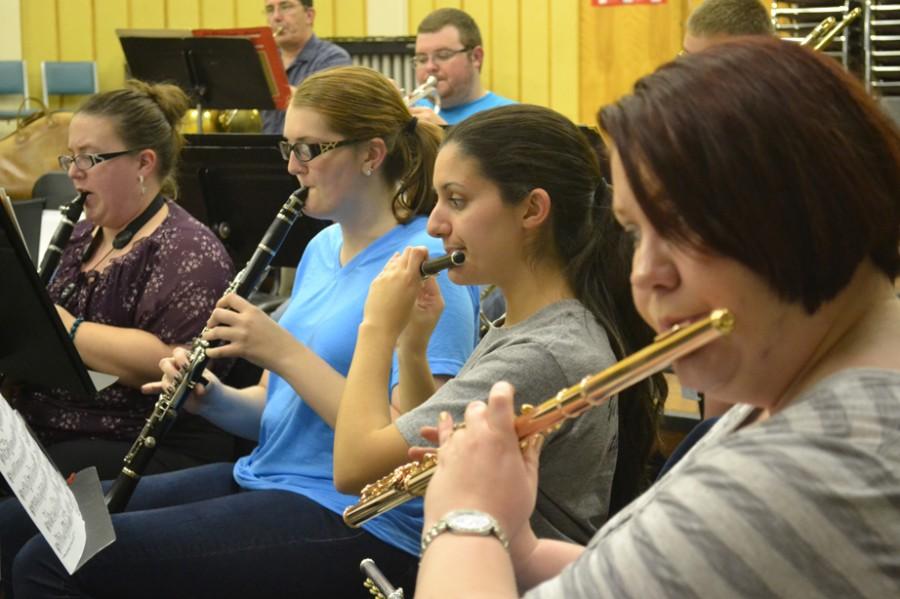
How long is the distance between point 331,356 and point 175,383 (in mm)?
339

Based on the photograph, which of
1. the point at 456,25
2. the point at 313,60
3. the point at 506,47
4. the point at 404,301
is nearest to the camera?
the point at 404,301

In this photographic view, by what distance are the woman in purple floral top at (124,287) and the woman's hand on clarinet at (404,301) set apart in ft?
2.44

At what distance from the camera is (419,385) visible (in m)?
1.92

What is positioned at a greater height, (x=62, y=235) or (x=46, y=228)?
(x=62, y=235)

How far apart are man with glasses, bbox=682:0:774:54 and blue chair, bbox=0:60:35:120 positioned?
569cm

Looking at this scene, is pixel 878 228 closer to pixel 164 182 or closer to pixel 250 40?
pixel 164 182

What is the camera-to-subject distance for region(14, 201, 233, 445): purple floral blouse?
2.51 meters

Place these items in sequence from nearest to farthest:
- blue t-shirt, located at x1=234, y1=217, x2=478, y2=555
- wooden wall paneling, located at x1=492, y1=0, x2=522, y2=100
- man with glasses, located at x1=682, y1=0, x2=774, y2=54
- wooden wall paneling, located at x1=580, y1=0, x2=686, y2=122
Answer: blue t-shirt, located at x1=234, y1=217, x2=478, y2=555 → man with glasses, located at x1=682, y1=0, x2=774, y2=54 → wooden wall paneling, located at x1=580, y1=0, x2=686, y2=122 → wooden wall paneling, located at x1=492, y1=0, x2=522, y2=100


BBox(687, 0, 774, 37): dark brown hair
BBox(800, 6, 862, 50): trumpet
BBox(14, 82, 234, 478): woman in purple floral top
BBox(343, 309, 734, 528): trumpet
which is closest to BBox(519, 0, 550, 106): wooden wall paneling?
BBox(800, 6, 862, 50): trumpet

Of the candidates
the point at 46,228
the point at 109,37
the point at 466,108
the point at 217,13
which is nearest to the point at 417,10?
the point at 217,13

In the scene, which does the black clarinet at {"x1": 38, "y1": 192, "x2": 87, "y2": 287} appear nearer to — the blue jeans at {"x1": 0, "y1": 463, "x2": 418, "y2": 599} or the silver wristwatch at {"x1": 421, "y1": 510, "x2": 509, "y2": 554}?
the blue jeans at {"x1": 0, "y1": 463, "x2": 418, "y2": 599}

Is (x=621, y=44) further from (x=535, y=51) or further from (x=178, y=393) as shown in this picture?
(x=178, y=393)

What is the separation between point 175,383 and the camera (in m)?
2.23

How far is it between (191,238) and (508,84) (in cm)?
486
